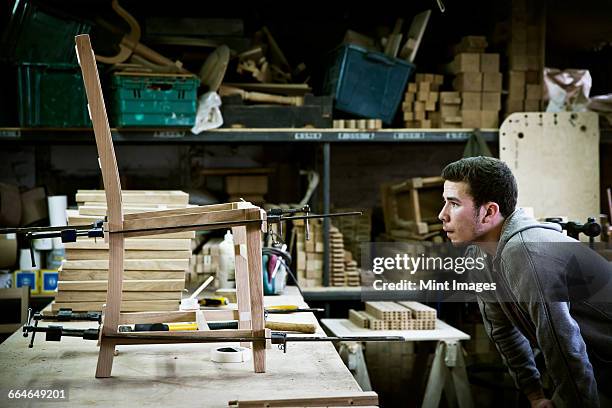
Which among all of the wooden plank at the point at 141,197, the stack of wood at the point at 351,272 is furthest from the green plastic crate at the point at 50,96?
the stack of wood at the point at 351,272

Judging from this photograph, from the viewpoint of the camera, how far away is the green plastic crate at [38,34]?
537 centimetres

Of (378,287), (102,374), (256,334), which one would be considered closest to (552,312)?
(256,334)

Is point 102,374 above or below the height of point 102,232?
below

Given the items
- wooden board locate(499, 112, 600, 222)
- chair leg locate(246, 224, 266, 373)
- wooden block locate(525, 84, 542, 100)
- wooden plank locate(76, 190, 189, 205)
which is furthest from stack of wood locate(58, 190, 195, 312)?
wooden block locate(525, 84, 542, 100)

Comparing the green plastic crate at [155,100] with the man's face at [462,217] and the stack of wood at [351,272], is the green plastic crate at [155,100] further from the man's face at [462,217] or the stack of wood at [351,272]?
the man's face at [462,217]

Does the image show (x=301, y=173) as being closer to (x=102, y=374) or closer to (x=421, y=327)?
(x=421, y=327)

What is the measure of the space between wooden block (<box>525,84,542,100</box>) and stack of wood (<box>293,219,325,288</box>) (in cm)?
186

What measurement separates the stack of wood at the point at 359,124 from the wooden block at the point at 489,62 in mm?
913

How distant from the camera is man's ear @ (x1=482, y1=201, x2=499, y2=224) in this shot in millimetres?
2920

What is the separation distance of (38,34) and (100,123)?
336 cm

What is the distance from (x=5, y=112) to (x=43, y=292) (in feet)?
4.40

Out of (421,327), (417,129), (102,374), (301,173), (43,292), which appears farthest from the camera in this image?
(301,173)

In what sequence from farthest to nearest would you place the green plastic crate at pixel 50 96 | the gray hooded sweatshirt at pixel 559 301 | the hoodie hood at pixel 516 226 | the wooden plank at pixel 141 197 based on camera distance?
the green plastic crate at pixel 50 96 < the wooden plank at pixel 141 197 < the hoodie hood at pixel 516 226 < the gray hooded sweatshirt at pixel 559 301

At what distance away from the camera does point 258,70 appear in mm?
5949
